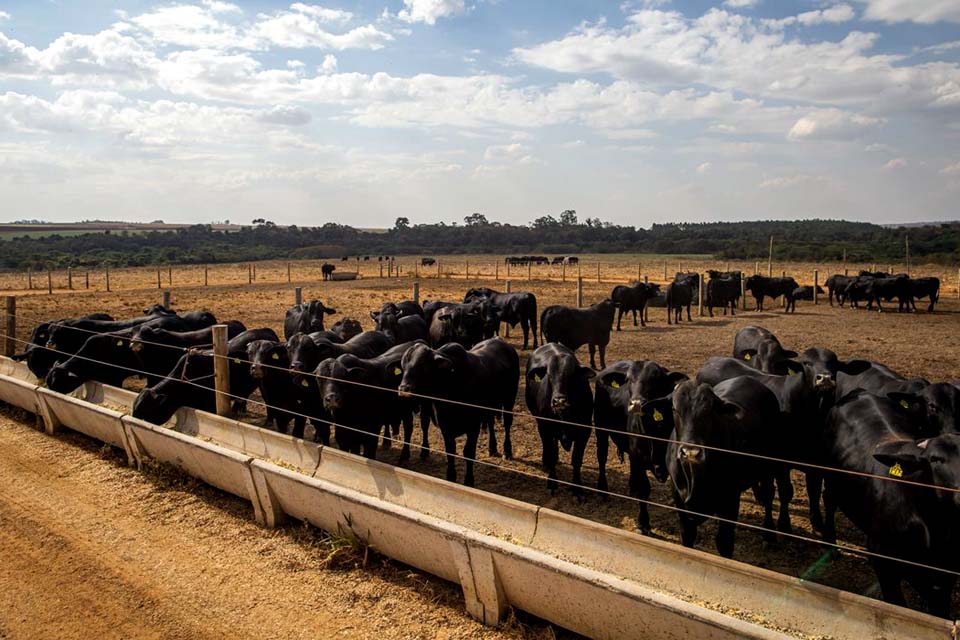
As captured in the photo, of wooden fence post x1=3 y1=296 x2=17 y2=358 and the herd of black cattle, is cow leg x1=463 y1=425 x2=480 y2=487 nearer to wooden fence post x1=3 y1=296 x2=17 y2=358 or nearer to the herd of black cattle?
the herd of black cattle

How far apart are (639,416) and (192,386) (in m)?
5.72

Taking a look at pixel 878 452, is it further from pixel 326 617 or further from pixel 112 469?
pixel 112 469

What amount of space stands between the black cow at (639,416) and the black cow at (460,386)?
1.23 metres

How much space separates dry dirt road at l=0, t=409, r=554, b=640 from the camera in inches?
193

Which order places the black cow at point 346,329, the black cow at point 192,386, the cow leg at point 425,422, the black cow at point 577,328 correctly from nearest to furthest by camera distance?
the black cow at point 192,386, the cow leg at point 425,422, the black cow at point 346,329, the black cow at point 577,328

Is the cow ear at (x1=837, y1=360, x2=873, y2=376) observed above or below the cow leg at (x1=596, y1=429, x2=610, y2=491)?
above

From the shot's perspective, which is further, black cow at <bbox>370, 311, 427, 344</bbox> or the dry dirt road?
black cow at <bbox>370, 311, 427, 344</bbox>

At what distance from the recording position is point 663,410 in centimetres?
642

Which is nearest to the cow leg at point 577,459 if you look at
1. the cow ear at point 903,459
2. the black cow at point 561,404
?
the black cow at point 561,404

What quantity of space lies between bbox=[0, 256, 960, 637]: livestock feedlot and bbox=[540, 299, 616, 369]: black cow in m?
0.91

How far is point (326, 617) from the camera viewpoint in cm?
500

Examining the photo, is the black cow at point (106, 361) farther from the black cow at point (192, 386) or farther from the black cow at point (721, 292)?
the black cow at point (721, 292)

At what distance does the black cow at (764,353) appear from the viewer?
781cm

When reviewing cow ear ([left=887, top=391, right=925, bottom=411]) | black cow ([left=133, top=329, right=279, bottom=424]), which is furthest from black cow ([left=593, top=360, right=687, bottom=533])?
black cow ([left=133, top=329, right=279, bottom=424])
